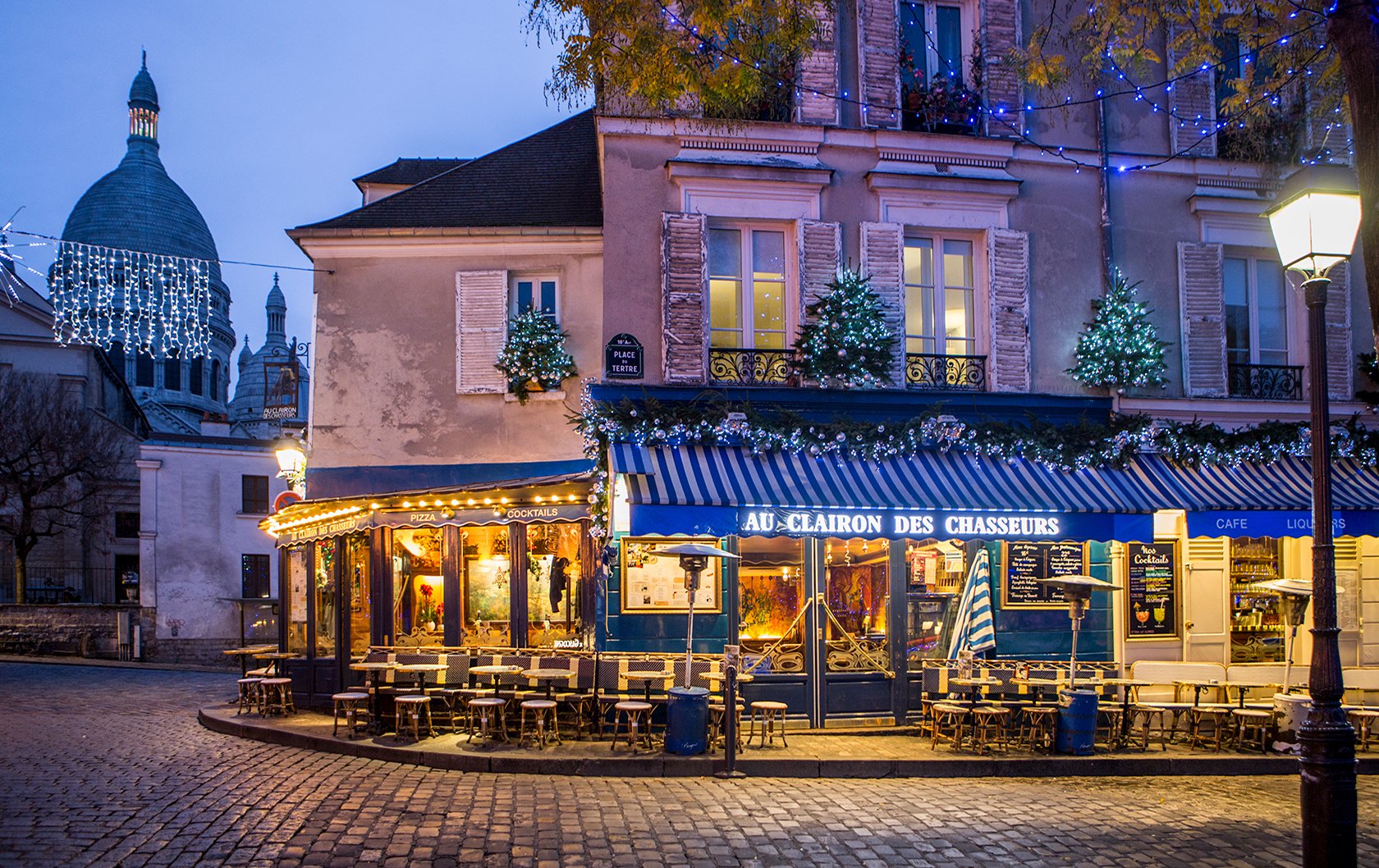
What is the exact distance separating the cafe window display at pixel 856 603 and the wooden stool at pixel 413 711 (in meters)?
4.43

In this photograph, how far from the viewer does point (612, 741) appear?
10.7 m

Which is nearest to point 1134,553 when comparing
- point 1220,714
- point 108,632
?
point 1220,714

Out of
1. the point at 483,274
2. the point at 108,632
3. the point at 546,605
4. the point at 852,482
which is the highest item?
the point at 483,274

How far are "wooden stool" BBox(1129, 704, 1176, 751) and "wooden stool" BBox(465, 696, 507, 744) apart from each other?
21.6 ft

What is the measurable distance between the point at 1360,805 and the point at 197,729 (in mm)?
12128

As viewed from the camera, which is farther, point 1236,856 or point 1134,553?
point 1134,553

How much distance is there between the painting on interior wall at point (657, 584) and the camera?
1177 cm

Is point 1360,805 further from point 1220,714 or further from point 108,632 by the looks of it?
point 108,632

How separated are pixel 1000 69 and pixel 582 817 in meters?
10.0

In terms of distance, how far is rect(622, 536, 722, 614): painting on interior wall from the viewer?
11766 millimetres

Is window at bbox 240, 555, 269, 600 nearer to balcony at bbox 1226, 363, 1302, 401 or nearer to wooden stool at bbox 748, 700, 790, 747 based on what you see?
wooden stool at bbox 748, 700, 790, 747

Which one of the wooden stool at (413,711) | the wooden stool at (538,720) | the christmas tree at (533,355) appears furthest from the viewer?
the christmas tree at (533,355)

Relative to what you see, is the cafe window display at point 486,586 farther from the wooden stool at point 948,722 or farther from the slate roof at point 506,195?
the wooden stool at point 948,722

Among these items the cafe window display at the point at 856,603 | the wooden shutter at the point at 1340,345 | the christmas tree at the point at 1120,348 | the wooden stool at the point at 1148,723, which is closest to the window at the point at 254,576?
the cafe window display at the point at 856,603
